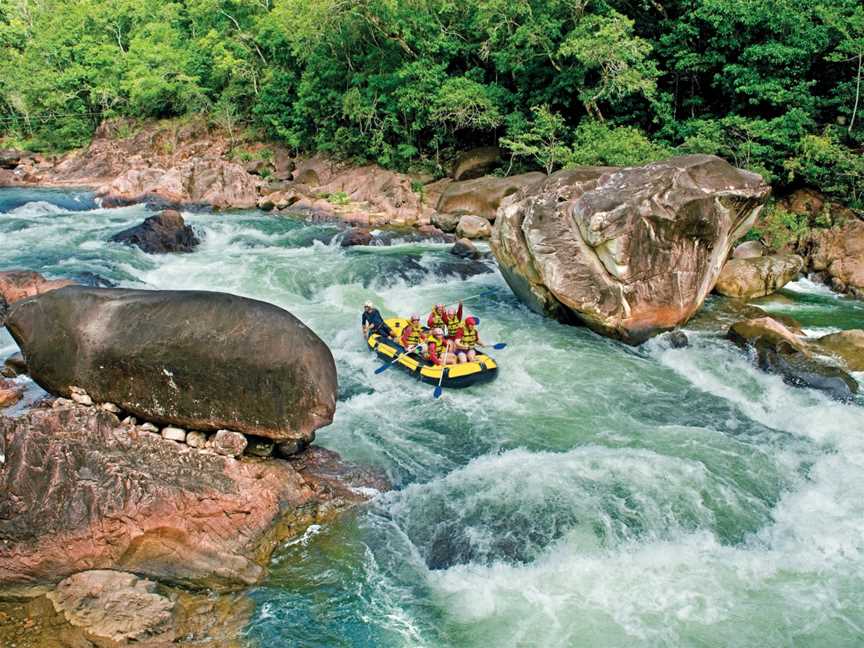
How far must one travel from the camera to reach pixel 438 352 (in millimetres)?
9664

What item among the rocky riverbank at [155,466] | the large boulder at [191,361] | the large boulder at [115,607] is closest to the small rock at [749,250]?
the rocky riverbank at [155,466]

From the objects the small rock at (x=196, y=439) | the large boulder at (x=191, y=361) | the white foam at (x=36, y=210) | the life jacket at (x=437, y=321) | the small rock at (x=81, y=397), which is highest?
the large boulder at (x=191, y=361)

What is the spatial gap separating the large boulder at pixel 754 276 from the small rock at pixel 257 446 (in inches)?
402

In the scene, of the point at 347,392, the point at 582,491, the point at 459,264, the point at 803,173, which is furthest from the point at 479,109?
the point at 582,491

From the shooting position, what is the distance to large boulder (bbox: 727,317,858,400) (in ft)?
29.6

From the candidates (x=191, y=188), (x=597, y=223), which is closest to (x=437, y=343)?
(x=597, y=223)

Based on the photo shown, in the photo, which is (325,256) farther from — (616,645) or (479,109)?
(616,645)

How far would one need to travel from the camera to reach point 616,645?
4.78 metres

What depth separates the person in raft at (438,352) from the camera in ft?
31.1

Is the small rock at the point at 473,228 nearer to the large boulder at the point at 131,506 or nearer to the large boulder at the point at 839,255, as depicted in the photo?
the large boulder at the point at 839,255

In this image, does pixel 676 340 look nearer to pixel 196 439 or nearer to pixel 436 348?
pixel 436 348

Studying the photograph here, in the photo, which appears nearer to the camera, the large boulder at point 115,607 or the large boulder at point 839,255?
the large boulder at point 115,607

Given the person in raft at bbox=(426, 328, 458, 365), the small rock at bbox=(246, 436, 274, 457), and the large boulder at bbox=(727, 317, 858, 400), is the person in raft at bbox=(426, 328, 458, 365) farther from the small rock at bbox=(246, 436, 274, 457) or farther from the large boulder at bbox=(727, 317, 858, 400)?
the large boulder at bbox=(727, 317, 858, 400)

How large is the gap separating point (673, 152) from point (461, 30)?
9364 mm
